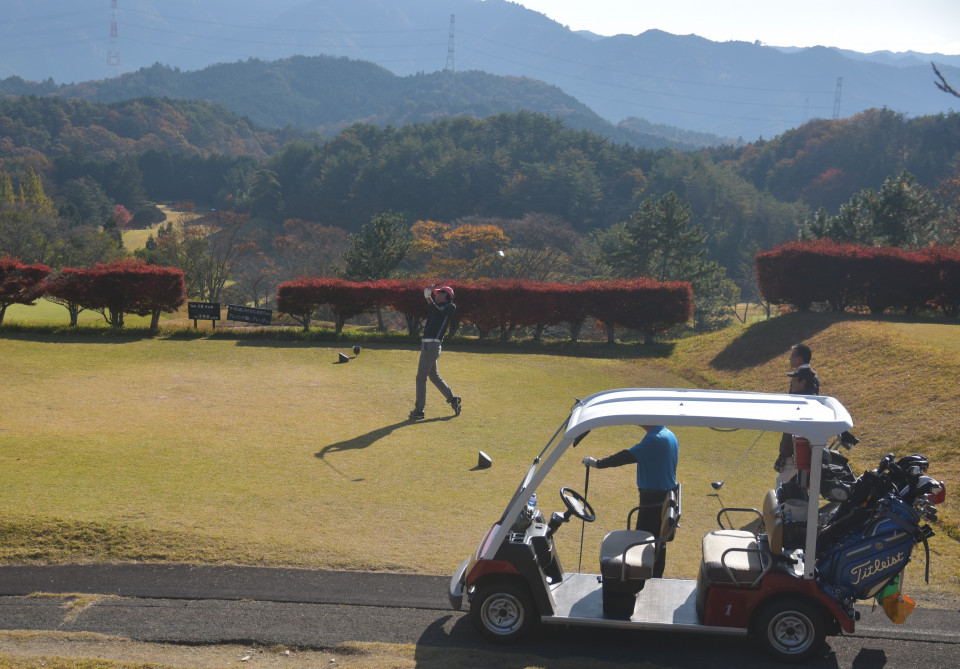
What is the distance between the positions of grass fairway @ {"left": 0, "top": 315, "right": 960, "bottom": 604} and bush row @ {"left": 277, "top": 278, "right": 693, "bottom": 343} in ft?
8.41

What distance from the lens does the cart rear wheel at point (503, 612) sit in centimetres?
583

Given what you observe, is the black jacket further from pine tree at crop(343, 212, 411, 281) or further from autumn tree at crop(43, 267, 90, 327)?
pine tree at crop(343, 212, 411, 281)

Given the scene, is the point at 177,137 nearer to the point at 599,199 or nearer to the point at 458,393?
the point at 599,199

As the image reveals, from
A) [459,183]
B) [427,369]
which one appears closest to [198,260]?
[427,369]

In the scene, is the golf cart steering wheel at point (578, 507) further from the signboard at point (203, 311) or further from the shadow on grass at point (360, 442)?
the signboard at point (203, 311)

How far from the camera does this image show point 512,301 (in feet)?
73.4

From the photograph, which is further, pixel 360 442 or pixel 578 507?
pixel 360 442

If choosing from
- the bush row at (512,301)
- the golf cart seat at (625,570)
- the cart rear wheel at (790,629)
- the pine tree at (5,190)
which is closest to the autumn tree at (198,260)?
the bush row at (512,301)

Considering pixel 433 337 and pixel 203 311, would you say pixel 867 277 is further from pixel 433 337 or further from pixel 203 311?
pixel 203 311

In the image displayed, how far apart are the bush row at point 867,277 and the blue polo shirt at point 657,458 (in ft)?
56.5

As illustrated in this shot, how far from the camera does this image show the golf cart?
5.58 m

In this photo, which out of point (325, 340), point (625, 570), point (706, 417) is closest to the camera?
point (706, 417)

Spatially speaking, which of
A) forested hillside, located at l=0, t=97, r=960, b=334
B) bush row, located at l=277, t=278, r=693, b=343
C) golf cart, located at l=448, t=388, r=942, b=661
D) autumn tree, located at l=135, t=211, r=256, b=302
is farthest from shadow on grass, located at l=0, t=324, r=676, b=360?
forested hillside, located at l=0, t=97, r=960, b=334

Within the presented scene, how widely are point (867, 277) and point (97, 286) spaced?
21.9 m
